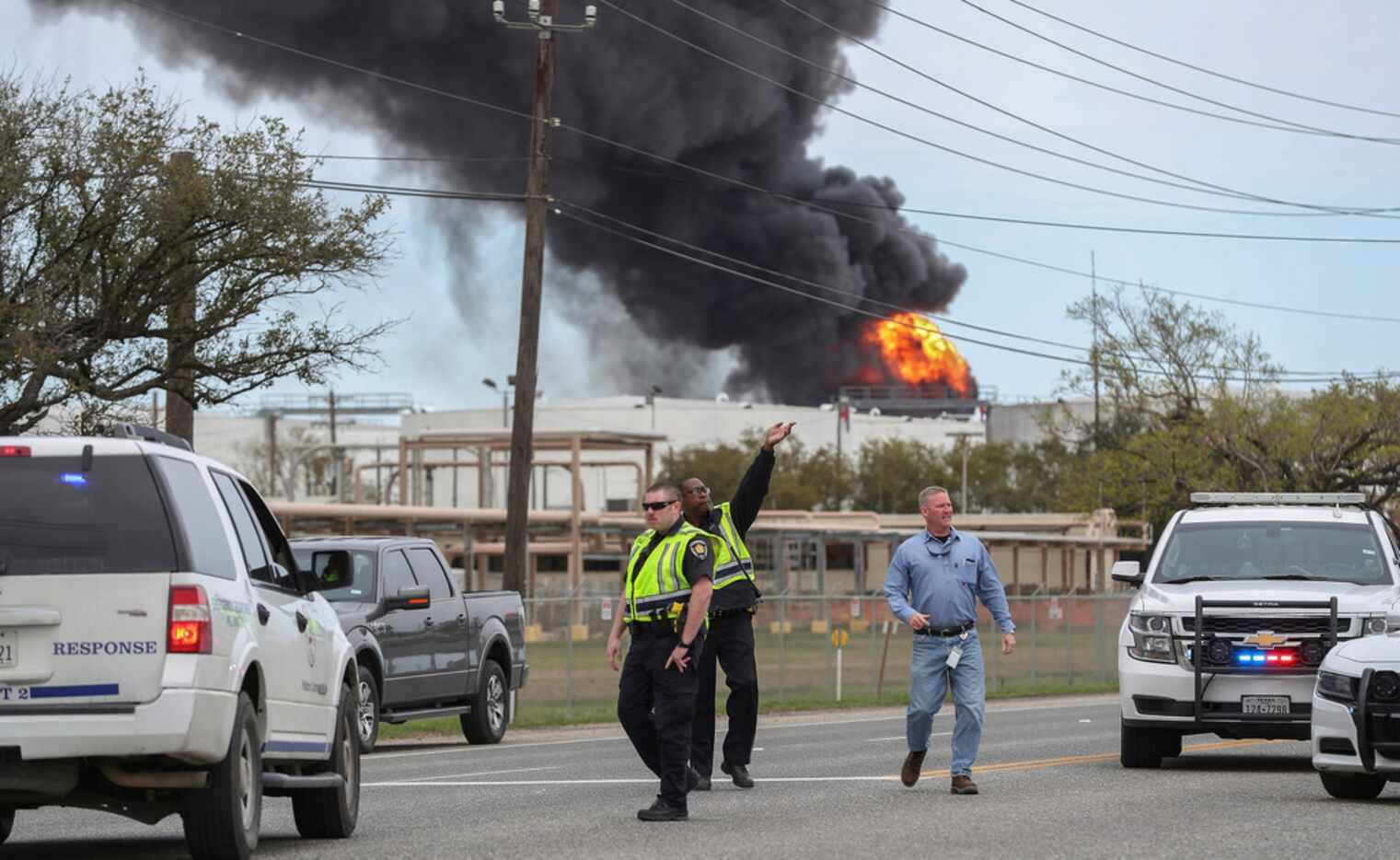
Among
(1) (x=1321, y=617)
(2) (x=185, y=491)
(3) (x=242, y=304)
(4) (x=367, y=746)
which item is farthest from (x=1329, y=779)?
(3) (x=242, y=304)

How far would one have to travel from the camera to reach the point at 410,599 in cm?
1947

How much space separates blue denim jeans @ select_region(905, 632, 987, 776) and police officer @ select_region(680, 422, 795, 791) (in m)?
1.04

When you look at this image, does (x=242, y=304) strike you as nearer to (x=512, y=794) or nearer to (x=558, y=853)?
(x=512, y=794)

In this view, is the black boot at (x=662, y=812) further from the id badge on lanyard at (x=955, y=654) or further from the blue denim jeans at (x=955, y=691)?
the id badge on lanyard at (x=955, y=654)

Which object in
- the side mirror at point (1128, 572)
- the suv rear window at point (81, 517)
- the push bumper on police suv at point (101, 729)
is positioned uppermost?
the suv rear window at point (81, 517)

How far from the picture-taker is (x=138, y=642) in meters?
9.10

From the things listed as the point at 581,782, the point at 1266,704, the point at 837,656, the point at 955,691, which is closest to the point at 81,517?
the point at 955,691

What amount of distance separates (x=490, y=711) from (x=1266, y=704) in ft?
31.4

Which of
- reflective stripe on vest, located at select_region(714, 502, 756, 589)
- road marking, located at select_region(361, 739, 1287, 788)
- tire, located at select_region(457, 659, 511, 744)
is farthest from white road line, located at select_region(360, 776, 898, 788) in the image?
tire, located at select_region(457, 659, 511, 744)

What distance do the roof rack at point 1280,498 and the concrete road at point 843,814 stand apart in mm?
2066

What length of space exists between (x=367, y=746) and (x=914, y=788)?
7.52 m

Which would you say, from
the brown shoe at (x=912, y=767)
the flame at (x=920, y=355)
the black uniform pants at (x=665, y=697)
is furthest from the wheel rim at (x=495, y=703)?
the flame at (x=920, y=355)

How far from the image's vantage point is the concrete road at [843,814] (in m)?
10.7

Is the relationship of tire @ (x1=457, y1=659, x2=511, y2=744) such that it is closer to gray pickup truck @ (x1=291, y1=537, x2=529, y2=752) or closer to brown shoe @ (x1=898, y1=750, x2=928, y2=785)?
gray pickup truck @ (x1=291, y1=537, x2=529, y2=752)
